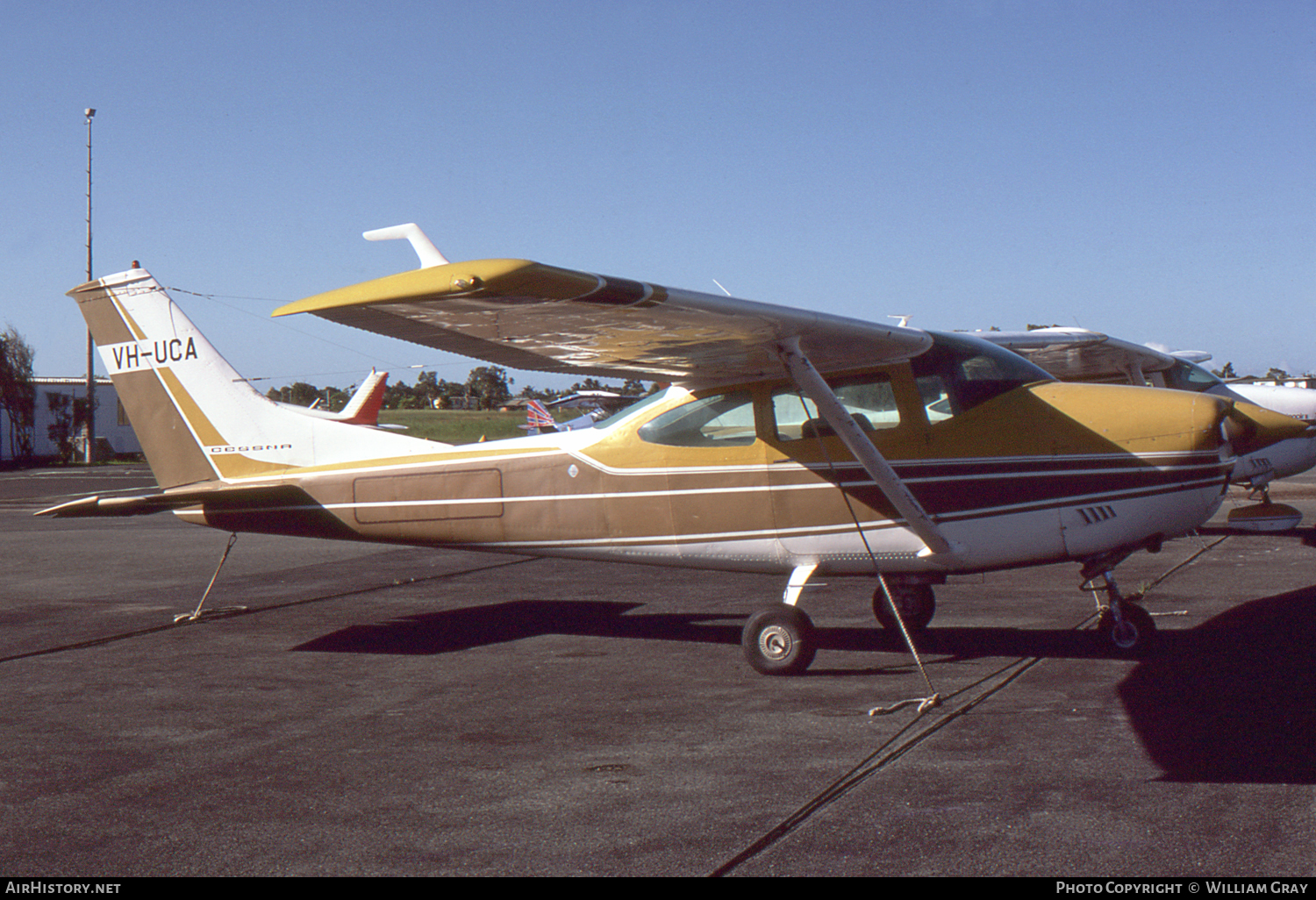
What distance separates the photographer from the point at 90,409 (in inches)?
1849

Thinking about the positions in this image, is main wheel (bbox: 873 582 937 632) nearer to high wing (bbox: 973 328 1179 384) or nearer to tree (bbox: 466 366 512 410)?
high wing (bbox: 973 328 1179 384)

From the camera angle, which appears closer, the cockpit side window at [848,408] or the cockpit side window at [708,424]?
the cockpit side window at [848,408]

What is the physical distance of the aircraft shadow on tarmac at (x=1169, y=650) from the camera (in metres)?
4.75

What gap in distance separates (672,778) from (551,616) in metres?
4.63

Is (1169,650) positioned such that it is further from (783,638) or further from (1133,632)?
(783,638)

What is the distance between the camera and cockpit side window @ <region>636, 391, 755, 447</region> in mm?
7207

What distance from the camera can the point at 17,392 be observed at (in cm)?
5316

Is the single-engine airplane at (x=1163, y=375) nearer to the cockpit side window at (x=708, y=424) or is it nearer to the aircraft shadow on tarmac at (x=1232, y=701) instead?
the aircraft shadow on tarmac at (x=1232, y=701)

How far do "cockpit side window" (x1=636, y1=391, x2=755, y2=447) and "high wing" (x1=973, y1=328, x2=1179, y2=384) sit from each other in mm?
7039

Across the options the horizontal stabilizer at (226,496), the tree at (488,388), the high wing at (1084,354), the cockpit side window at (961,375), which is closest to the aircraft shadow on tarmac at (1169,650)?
the horizontal stabilizer at (226,496)

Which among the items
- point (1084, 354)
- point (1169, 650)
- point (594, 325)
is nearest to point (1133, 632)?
point (1169, 650)

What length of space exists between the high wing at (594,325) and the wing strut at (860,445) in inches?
5.0

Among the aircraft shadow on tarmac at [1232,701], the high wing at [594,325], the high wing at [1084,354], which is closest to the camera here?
the high wing at [594,325]

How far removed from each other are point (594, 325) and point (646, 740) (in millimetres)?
2249
